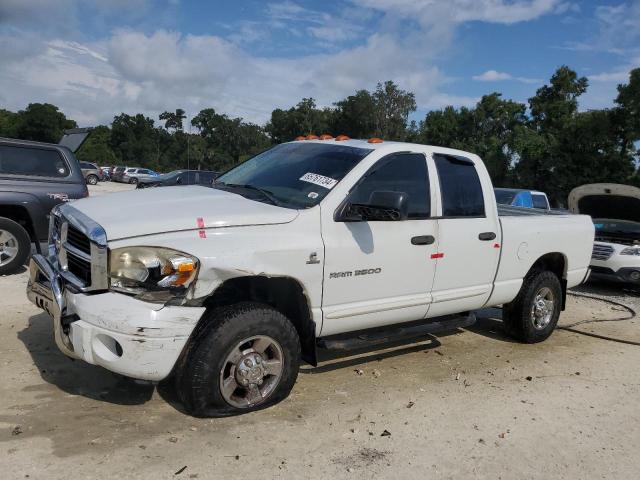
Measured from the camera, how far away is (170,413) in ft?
A: 12.6

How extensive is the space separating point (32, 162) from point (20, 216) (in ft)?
2.48

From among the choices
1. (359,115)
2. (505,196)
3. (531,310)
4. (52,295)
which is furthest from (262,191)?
(359,115)

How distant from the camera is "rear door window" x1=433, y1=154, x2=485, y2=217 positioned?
191 inches

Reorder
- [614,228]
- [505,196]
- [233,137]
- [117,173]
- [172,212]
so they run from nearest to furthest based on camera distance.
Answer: [172,212]
[614,228]
[505,196]
[117,173]
[233,137]

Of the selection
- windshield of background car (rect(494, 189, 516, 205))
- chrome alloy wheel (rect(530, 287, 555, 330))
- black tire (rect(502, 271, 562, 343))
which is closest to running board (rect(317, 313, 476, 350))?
black tire (rect(502, 271, 562, 343))

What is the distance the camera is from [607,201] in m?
10.1

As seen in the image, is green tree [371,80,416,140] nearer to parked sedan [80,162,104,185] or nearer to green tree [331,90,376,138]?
green tree [331,90,376,138]

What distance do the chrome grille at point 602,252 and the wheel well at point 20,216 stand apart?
28.2ft

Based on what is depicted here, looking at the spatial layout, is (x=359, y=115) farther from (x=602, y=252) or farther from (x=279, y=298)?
(x=279, y=298)

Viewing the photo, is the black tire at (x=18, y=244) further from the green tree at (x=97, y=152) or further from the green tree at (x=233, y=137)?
the green tree at (x=233, y=137)

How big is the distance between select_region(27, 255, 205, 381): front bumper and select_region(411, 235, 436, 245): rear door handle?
1.85 m

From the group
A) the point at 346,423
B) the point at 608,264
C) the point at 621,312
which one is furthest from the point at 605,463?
the point at 608,264

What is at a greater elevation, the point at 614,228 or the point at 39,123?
the point at 39,123

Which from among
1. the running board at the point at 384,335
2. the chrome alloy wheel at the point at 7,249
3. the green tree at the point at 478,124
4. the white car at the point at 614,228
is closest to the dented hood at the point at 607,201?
the white car at the point at 614,228
